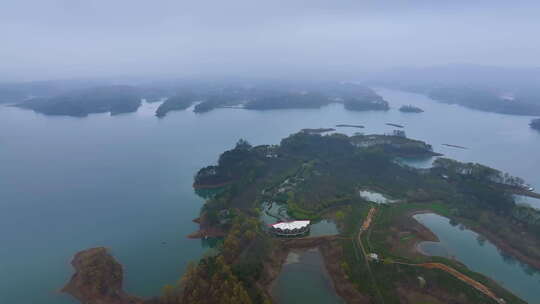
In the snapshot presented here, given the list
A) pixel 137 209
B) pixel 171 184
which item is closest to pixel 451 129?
pixel 171 184

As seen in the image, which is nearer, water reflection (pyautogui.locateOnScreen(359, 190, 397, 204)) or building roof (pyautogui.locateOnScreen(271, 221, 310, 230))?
building roof (pyautogui.locateOnScreen(271, 221, 310, 230))

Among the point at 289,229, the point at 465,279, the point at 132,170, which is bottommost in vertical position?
the point at 465,279

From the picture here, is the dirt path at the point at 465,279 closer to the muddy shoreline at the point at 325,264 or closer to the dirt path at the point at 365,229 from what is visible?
the dirt path at the point at 365,229

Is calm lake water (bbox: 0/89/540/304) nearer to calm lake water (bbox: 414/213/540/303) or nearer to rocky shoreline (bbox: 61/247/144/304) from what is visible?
rocky shoreline (bbox: 61/247/144/304)

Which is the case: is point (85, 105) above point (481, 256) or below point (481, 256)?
above

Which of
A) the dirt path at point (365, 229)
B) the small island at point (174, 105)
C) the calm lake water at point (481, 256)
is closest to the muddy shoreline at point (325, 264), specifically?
the dirt path at point (365, 229)

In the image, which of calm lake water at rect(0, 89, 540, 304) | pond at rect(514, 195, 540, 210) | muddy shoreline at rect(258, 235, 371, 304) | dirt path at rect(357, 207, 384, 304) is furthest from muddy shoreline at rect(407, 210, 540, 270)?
calm lake water at rect(0, 89, 540, 304)

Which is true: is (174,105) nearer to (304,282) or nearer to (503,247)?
(304,282)

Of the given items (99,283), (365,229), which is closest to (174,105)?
(99,283)
